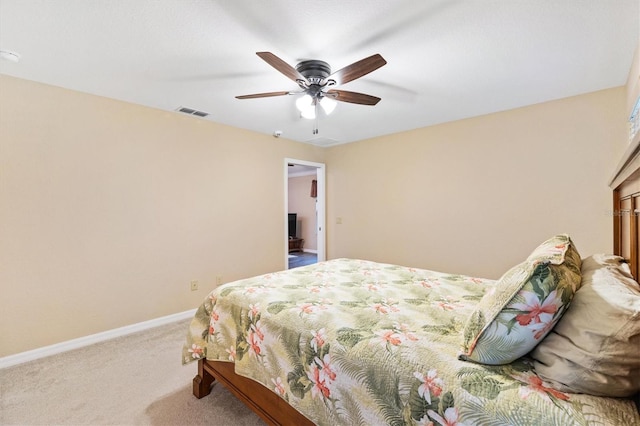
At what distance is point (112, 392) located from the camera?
2008 millimetres

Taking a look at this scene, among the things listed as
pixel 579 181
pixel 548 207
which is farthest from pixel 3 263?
pixel 579 181

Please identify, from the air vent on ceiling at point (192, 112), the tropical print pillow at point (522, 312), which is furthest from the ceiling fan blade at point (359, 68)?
the air vent on ceiling at point (192, 112)

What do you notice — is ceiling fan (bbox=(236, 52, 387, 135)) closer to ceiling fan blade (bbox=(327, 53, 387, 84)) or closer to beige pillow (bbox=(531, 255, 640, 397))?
ceiling fan blade (bbox=(327, 53, 387, 84))

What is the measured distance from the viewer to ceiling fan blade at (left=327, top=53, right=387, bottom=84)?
5.46 ft

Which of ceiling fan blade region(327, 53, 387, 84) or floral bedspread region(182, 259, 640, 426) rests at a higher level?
ceiling fan blade region(327, 53, 387, 84)

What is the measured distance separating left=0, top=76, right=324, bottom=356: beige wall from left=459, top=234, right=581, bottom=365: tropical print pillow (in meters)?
3.20

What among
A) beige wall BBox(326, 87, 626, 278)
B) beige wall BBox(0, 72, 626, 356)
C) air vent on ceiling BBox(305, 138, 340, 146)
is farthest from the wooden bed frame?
air vent on ceiling BBox(305, 138, 340, 146)

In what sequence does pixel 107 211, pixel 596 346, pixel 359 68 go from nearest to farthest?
pixel 596 346 → pixel 359 68 → pixel 107 211

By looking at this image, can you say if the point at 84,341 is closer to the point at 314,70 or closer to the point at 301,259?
the point at 314,70

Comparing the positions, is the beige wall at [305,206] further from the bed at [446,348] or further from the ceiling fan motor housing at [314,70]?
the bed at [446,348]

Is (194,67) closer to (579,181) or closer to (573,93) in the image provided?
(573,93)

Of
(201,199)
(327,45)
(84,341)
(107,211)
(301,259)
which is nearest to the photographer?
(327,45)

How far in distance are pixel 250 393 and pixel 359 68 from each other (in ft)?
6.80

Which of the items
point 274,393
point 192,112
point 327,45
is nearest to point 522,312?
point 274,393
